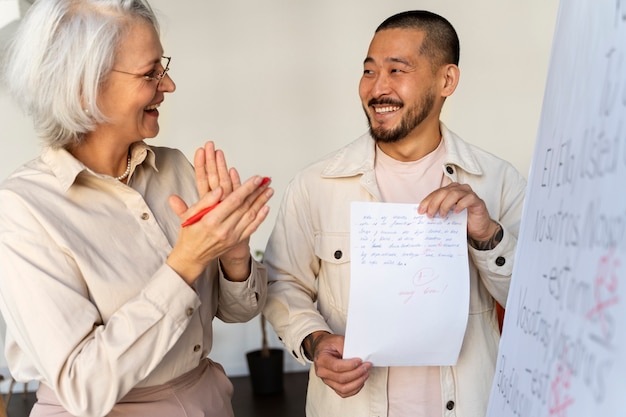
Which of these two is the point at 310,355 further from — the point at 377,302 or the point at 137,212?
the point at 137,212

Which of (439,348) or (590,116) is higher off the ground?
(590,116)

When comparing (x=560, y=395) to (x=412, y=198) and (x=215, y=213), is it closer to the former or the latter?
(x=215, y=213)

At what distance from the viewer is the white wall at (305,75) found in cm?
444

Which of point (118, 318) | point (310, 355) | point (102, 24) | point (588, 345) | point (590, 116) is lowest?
point (310, 355)

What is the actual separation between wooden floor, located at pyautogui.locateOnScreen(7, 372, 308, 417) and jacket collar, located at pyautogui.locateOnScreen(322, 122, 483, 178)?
2.51 m

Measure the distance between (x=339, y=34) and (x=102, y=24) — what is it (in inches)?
132

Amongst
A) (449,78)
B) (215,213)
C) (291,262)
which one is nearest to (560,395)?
(215,213)

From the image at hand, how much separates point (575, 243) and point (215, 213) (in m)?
0.66

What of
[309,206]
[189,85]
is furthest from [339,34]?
[309,206]

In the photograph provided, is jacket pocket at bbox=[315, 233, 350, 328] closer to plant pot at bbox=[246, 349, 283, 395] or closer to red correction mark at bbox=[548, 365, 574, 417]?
red correction mark at bbox=[548, 365, 574, 417]

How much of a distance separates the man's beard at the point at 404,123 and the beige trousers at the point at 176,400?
29.2 inches

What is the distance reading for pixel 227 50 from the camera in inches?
175

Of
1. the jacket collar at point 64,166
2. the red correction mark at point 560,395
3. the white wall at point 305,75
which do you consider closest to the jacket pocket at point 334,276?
the jacket collar at point 64,166

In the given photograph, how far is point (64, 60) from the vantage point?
1.28m
